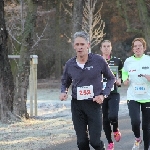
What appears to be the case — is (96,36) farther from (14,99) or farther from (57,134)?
(57,134)

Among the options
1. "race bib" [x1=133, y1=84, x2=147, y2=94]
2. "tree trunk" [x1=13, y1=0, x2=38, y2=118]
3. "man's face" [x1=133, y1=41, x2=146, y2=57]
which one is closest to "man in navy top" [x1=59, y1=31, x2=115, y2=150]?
"race bib" [x1=133, y1=84, x2=147, y2=94]

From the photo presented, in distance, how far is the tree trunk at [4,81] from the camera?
1170cm

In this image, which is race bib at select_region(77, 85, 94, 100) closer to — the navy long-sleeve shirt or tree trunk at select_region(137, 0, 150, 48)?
the navy long-sleeve shirt

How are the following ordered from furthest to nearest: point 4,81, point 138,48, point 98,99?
point 4,81, point 138,48, point 98,99

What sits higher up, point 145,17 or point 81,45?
point 145,17

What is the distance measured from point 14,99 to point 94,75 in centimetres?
660

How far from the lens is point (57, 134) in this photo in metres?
10.3

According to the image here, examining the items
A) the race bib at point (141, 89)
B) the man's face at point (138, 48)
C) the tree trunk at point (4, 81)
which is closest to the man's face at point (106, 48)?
the man's face at point (138, 48)

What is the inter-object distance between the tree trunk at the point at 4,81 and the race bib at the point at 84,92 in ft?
19.0

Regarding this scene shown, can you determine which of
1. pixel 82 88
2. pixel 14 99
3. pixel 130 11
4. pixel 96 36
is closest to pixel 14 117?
pixel 14 99

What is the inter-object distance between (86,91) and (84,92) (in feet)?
0.09

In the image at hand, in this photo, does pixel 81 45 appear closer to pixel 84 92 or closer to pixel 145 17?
pixel 84 92

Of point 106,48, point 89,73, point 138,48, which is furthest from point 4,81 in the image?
point 89,73

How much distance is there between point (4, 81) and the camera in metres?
11.9
